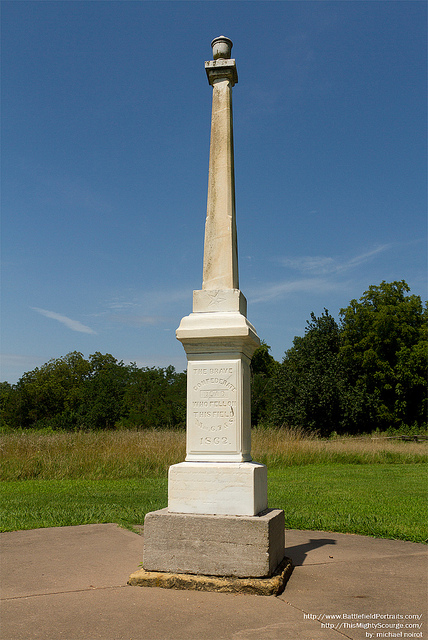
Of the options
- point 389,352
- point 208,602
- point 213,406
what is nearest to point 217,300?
point 213,406

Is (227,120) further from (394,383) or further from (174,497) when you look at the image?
(394,383)

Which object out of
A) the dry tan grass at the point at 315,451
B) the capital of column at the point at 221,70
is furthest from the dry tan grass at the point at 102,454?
the capital of column at the point at 221,70

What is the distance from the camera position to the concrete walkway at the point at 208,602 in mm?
3178

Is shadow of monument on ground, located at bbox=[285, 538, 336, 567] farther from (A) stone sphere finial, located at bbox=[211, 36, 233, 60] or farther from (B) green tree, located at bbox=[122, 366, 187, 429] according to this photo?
(B) green tree, located at bbox=[122, 366, 187, 429]

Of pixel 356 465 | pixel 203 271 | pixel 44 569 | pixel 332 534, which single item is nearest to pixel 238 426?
pixel 203 271


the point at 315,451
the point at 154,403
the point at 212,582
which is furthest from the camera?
the point at 154,403

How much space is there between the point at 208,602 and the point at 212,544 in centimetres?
46

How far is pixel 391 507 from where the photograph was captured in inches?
336

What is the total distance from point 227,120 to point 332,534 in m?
4.74

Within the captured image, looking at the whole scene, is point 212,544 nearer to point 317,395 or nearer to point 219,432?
point 219,432

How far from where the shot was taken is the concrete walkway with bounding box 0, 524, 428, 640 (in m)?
3.18

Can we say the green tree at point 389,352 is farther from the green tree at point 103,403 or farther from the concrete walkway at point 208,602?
the concrete walkway at point 208,602

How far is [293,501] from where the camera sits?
9.27 metres

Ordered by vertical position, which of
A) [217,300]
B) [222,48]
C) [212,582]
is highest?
[222,48]
